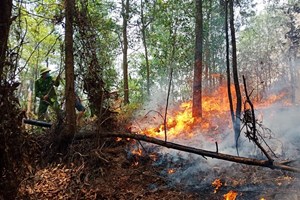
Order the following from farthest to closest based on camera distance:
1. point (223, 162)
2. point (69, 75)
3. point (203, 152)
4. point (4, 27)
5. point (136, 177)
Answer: point (223, 162), point (69, 75), point (136, 177), point (203, 152), point (4, 27)

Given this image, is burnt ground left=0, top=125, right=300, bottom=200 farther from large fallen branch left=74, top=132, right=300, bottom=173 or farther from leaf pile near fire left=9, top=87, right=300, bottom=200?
large fallen branch left=74, top=132, right=300, bottom=173

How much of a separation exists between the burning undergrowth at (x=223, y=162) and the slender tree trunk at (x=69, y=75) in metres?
1.68

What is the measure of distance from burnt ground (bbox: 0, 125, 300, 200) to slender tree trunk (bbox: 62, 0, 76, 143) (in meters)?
0.36

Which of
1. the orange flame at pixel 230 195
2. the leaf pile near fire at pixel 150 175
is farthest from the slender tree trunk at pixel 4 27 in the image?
the orange flame at pixel 230 195

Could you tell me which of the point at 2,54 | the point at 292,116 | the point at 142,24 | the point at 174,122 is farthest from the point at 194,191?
the point at 142,24

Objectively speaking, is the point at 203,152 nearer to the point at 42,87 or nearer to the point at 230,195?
the point at 230,195

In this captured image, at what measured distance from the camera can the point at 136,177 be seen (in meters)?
6.45

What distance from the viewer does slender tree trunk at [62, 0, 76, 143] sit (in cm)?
677

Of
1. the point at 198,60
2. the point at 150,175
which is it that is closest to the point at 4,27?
the point at 150,175

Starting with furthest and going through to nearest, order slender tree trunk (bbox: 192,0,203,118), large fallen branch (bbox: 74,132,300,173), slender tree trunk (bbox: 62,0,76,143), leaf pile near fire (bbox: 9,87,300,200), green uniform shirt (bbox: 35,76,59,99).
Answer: slender tree trunk (bbox: 192,0,203,118) < green uniform shirt (bbox: 35,76,59,99) < slender tree trunk (bbox: 62,0,76,143) < leaf pile near fire (bbox: 9,87,300,200) < large fallen branch (bbox: 74,132,300,173)

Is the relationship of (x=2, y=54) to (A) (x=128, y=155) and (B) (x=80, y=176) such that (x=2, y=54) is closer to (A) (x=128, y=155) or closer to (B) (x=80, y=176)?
(B) (x=80, y=176)

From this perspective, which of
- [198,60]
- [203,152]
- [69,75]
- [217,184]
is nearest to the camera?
[203,152]

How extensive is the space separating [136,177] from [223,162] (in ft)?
7.24

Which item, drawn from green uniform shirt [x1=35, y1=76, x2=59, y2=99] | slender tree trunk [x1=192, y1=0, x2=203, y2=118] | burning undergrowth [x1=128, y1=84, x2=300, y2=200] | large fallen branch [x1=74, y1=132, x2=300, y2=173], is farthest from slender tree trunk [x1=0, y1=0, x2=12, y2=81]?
slender tree trunk [x1=192, y1=0, x2=203, y2=118]
